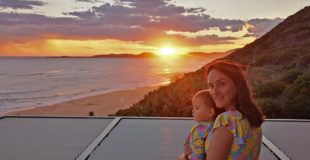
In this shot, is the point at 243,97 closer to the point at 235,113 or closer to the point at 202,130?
the point at 235,113

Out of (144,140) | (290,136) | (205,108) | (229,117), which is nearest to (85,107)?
(144,140)

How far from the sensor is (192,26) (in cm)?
3966

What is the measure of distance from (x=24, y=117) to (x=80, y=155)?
3096 mm

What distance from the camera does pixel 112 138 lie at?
566cm

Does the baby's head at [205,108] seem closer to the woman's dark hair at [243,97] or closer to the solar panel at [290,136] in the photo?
the woman's dark hair at [243,97]

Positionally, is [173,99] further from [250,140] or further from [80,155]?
[250,140]

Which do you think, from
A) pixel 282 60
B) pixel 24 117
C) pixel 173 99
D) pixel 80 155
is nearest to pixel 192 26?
pixel 282 60

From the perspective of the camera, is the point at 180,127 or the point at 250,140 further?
the point at 180,127

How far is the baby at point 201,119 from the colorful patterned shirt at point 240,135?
1.20 feet

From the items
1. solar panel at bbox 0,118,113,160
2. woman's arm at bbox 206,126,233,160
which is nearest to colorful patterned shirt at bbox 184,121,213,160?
woman's arm at bbox 206,126,233,160

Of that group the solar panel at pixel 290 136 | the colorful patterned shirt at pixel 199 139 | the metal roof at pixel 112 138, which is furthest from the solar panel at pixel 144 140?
the colorful patterned shirt at pixel 199 139

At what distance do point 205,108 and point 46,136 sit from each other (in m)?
3.57

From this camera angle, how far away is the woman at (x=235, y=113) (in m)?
2.32

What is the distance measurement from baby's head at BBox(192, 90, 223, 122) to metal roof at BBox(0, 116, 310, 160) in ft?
6.25
